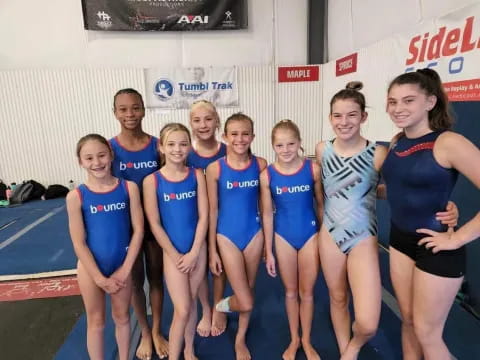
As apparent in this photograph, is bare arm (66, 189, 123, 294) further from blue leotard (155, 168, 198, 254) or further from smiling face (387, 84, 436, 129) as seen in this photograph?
smiling face (387, 84, 436, 129)

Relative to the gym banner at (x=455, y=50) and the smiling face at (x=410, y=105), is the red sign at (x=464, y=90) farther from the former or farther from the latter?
the smiling face at (x=410, y=105)

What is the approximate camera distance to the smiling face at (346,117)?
1.72m

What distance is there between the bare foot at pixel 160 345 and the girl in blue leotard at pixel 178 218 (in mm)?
287

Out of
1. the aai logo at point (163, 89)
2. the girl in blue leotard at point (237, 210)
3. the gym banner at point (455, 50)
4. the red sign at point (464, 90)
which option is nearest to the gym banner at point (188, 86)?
the aai logo at point (163, 89)

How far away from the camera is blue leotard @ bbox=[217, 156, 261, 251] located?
6.66ft

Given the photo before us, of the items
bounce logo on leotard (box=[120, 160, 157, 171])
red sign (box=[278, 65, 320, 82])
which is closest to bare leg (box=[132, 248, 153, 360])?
bounce logo on leotard (box=[120, 160, 157, 171])

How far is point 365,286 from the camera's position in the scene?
5.66 feet

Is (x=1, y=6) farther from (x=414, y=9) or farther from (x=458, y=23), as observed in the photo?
(x=458, y=23)

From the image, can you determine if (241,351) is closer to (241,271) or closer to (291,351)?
(291,351)

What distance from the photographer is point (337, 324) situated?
1.99 meters

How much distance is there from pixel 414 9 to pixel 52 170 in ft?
22.9

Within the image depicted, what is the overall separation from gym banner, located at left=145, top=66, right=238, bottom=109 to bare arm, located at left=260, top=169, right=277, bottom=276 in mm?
4874

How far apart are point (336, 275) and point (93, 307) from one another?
144 cm

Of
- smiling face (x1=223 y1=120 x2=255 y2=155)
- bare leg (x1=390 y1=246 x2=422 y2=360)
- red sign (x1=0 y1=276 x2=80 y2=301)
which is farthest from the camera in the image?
red sign (x1=0 y1=276 x2=80 y2=301)
